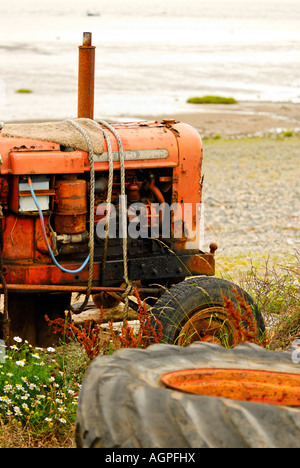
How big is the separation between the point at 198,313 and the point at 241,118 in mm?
16040

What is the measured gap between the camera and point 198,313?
4180mm

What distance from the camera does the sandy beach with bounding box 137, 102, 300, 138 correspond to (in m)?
17.8

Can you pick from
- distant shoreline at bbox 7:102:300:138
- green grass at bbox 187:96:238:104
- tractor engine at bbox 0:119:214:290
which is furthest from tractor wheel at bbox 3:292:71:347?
green grass at bbox 187:96:238:104

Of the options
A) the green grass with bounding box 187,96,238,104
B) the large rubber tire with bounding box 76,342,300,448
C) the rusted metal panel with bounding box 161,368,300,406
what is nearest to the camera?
the large rubber tire with bounding box 76,342,300,448

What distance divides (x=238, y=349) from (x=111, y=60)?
1297 inches

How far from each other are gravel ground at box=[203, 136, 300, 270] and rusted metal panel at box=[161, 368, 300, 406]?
3481mm

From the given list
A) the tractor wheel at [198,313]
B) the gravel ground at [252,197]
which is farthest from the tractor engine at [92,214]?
the gravel ground at [252,197]

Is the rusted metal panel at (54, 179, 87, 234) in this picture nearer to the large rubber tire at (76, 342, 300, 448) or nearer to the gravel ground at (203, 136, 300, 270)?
the large rubber tire at (76, 342, 300, 448)

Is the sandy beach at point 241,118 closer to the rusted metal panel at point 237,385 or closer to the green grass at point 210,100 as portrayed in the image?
the green grass at point 210,100

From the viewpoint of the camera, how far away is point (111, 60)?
1366 inches

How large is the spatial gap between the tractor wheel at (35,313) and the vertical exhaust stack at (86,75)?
129 centimetres

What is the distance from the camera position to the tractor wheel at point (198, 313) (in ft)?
13.4

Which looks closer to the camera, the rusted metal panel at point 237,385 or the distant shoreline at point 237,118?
the rusted metal panel at point 237,385
